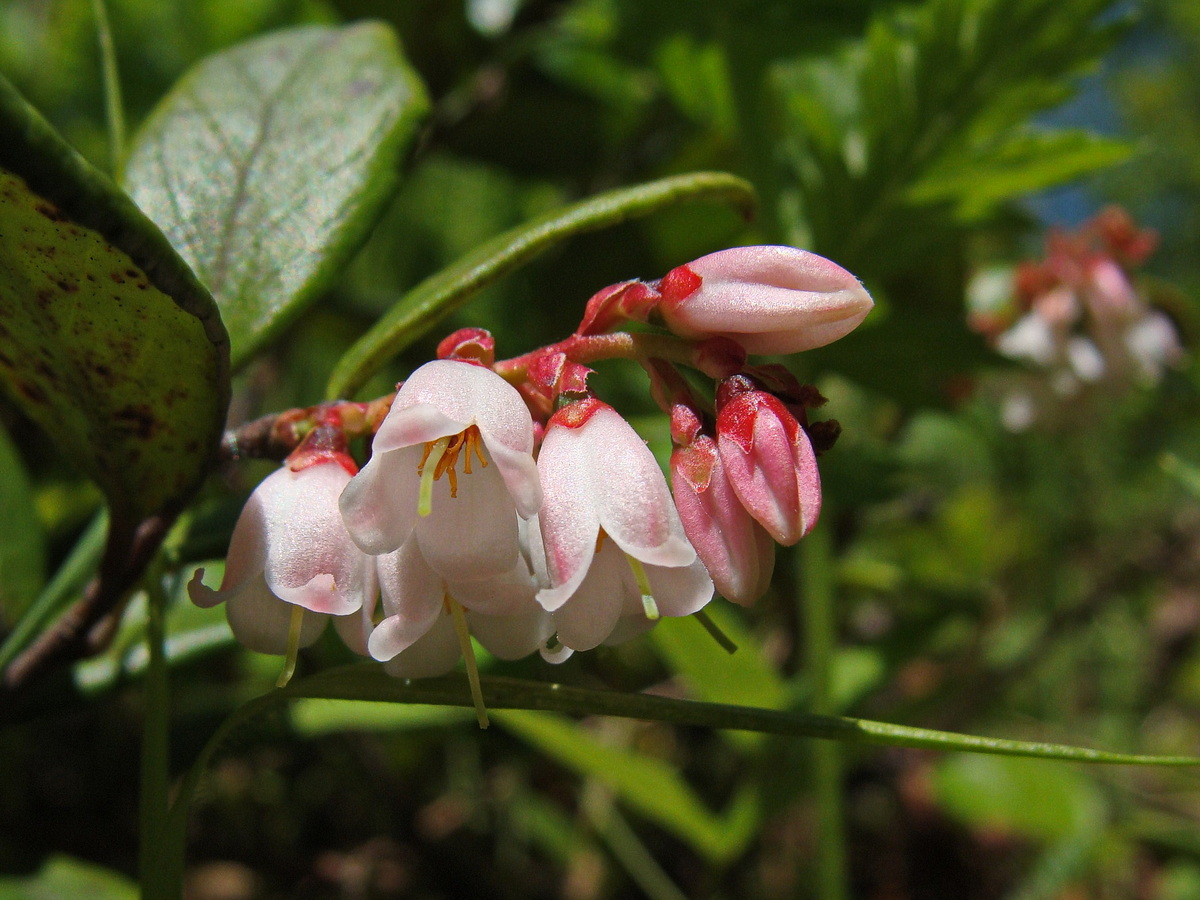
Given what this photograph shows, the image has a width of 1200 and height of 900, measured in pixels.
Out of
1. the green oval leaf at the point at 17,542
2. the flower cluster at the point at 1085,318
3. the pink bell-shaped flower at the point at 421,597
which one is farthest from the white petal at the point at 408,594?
the flower cluster at the point at 1085,318

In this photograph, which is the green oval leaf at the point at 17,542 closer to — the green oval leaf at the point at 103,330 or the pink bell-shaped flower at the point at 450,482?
the green oval leaf at the point at 103,330

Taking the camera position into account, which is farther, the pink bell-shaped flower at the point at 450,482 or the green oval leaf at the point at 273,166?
the green oval leaf at the point at 273,166

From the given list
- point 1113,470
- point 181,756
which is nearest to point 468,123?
point 181,756

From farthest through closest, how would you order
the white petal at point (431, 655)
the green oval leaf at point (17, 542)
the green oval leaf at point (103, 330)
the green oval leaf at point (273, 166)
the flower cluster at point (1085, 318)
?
the flower cluster at point (1085, 318) → the green oval leaf at point (17, 542) → the green oval leaf at point (273, 166) → the white petal at point (431, 655) → the green oval leaf at point (103, 330)


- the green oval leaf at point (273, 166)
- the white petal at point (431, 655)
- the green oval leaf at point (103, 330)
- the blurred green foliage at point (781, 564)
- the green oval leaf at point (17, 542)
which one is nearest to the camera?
the green oval leaf at point (103, 330)

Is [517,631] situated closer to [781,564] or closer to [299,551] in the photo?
[299,551]

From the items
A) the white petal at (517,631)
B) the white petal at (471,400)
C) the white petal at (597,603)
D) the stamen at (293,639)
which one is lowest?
the white petal at (517,631)
